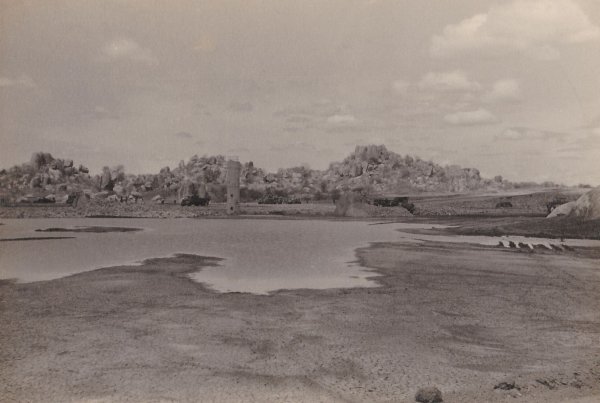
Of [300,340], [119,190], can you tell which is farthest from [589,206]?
[119,190]

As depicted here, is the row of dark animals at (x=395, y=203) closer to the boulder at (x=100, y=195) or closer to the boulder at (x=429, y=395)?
Answer: the boulder at (x=100, y=195)

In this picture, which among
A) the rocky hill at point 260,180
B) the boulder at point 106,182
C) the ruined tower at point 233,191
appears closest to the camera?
the rocky hill at point 260,180

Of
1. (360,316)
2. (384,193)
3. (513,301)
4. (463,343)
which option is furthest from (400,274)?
(384,193)

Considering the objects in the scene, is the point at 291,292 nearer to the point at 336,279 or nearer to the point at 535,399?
the point at 336,279

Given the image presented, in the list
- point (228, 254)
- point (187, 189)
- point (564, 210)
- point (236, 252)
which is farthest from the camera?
point (187, 189)

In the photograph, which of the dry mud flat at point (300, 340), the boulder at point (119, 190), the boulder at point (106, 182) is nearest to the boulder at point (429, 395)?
the dry mud flat at point (300, 340)

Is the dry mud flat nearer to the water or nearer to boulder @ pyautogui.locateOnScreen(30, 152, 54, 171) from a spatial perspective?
the water

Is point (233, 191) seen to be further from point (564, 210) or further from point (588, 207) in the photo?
point (588, 207)
